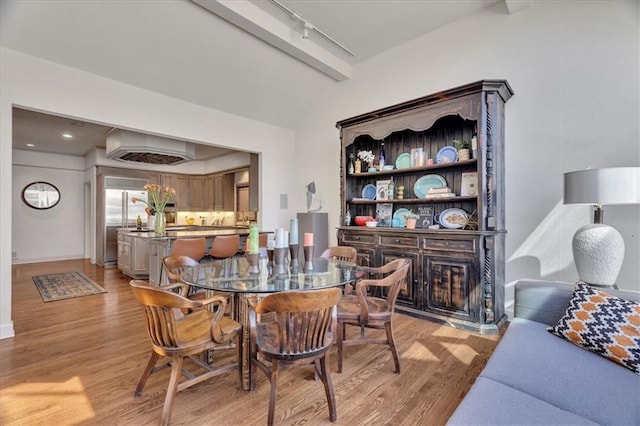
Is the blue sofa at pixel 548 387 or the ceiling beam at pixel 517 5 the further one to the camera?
the ceiling beam at pixel 517 5

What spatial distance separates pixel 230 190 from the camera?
7.91 meters

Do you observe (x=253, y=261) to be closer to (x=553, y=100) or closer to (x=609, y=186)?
(x=609, y=186)

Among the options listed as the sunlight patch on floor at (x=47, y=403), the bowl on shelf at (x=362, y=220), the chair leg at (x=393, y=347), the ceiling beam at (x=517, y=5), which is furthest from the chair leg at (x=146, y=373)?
the ceiling beam at (x=517, y=5)

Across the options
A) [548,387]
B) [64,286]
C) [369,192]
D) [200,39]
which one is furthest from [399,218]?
[64,286]

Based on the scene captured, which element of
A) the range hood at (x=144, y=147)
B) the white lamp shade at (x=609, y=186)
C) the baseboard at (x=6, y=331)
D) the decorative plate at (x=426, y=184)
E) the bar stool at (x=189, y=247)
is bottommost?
the baseboard at (x=6, y=331)

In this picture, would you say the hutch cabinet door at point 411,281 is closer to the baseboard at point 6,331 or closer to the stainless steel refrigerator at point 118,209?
the baseboard at point 6,331

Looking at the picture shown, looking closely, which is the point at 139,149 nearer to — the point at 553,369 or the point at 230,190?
the point at 230,190

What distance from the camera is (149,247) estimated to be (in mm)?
5082

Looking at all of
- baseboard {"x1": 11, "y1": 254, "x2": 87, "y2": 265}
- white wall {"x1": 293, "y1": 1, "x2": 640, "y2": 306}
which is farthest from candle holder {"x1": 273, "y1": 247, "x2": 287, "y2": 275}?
baseboard {"x1": 11, "y1": 254, "x2": 87, "y2": 265}

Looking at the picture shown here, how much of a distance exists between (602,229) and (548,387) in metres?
1.47

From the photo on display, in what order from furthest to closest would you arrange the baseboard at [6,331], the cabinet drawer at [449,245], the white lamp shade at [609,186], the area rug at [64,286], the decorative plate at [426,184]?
1. the area rug at [64,286]
2. the decorative plate at [426,184]
3. the cabinet drawer at [449,245]
4. the baseboard at [6,331]
5. the white lamp shade at [609,186]

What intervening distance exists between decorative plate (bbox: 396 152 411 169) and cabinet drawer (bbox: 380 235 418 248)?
0.97 m

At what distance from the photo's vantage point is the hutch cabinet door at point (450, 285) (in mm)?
3057

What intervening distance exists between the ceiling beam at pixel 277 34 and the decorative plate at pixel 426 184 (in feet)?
7.29
